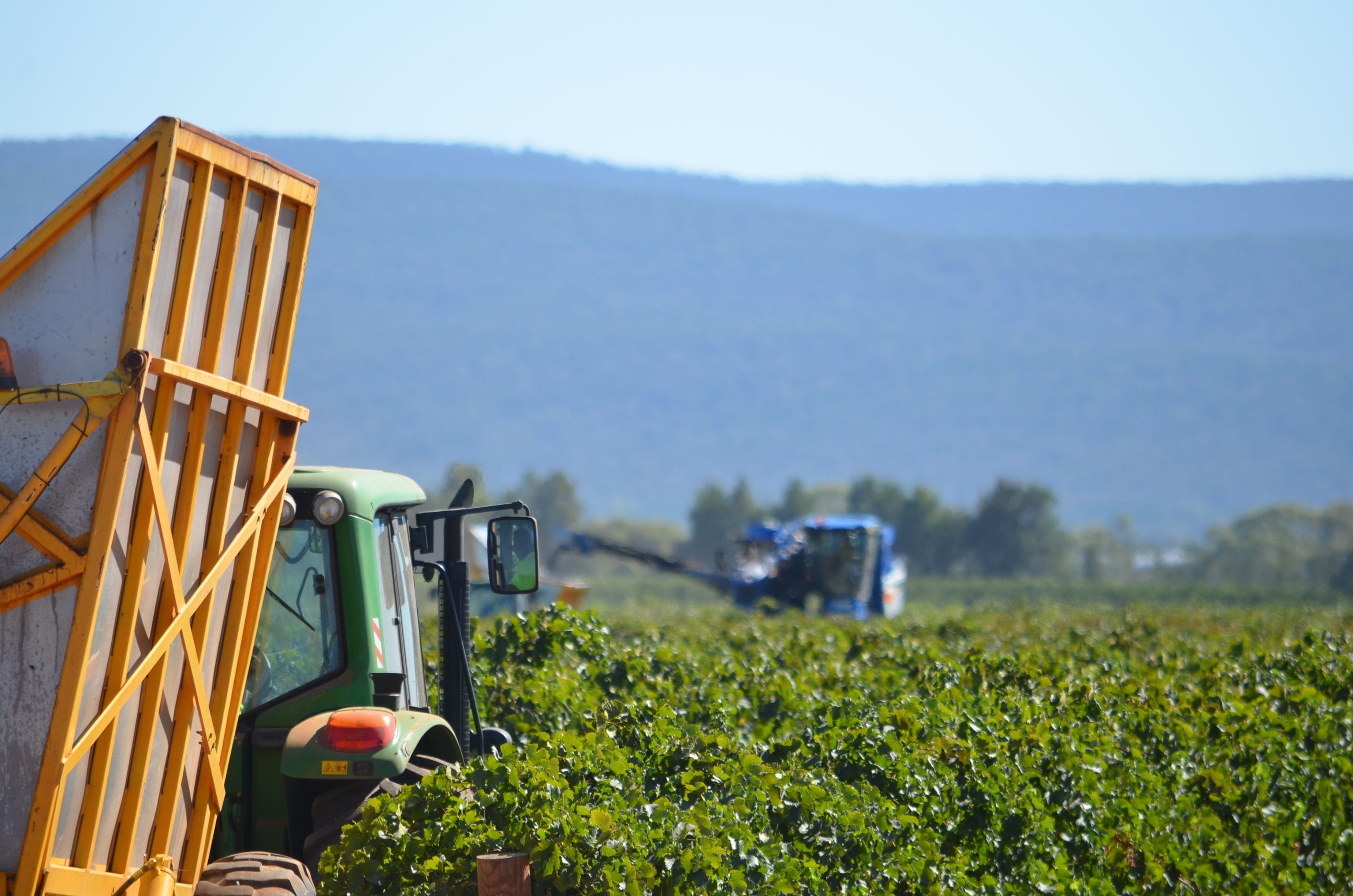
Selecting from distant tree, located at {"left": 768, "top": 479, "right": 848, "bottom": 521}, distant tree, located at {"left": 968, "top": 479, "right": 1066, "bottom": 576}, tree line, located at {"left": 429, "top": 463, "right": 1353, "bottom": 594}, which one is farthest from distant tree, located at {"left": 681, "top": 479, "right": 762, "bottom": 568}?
distant tree, located at {"left": 968, "top": 479, "right": 1066, "bottom": 576}

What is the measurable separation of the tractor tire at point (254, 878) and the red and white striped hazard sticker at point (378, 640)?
909 mm

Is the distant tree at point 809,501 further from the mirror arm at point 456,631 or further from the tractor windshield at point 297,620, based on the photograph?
the tractor windshield at point 297,620

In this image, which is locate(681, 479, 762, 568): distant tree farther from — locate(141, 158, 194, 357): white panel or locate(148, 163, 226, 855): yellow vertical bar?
locate(141, 158, 194, 357): white panel

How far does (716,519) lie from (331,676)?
95128 mm

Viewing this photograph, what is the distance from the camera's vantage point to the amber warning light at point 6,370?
3.52 metres

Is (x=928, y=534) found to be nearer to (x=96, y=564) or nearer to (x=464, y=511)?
(x=464, y=511)

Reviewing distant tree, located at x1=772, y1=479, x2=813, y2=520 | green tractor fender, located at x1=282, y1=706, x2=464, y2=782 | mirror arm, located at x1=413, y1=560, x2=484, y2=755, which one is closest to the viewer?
green tractor fender, located at x1=282, y1=706, x2=464, y2=782

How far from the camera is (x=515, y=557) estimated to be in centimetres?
536

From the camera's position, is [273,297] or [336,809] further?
[336,809]

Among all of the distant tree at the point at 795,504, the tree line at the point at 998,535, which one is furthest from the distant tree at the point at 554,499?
the distant tree at the point at 795,504

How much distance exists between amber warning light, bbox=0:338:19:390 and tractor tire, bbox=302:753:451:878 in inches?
70.6

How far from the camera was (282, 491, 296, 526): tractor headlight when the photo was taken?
16.1 feet

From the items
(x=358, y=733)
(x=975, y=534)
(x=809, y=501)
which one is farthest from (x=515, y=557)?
(x=809, y=501)

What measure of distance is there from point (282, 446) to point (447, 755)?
1881 millimetres
